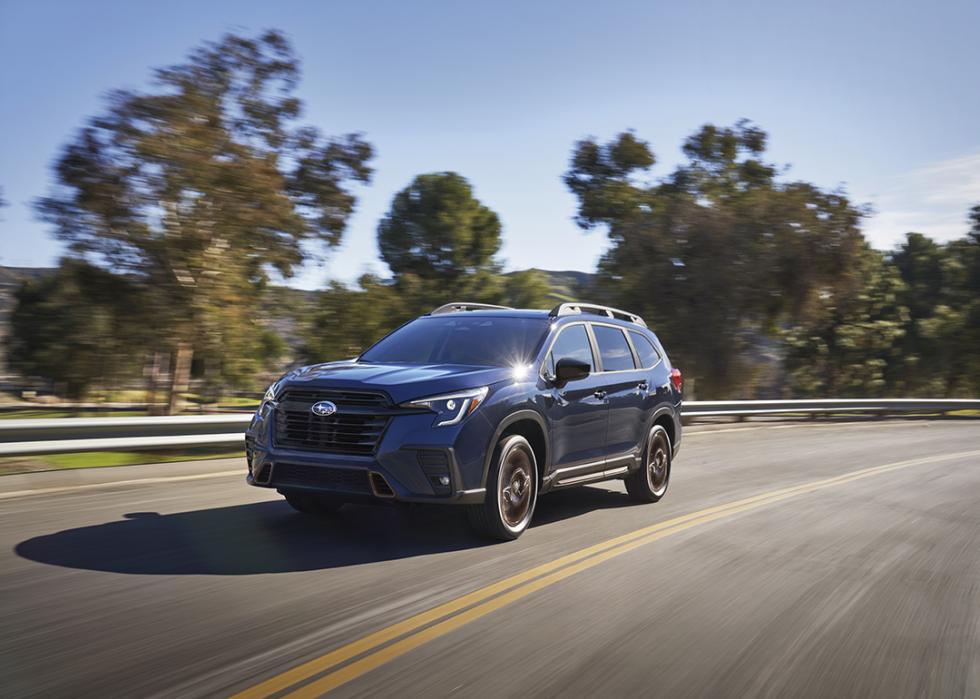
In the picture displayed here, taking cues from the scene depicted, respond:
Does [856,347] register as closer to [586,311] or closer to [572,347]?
[586,311]

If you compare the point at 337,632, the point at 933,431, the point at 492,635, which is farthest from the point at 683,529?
the point at 933,431

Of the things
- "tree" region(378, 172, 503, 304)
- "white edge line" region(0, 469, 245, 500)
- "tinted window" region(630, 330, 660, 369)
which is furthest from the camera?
"tree" region(378, 172, 503, 304)

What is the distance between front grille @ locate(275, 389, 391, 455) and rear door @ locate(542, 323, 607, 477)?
1604mm

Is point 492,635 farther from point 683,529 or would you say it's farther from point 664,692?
point 683,529

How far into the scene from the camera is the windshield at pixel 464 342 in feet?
24.8

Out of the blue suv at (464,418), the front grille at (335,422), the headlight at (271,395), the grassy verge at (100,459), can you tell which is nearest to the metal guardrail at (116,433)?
the grassy verge at (100,459)

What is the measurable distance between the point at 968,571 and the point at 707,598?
8.35 ft

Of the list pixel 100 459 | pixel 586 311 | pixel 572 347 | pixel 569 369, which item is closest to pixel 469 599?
pixel 569 369

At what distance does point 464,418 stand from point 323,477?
1048 mm

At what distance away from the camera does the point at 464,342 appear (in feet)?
25.7

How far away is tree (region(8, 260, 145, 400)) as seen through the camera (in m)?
18.0

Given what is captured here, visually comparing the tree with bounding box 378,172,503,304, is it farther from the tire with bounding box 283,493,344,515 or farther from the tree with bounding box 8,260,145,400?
the tire with bounding box 283,493,344,515

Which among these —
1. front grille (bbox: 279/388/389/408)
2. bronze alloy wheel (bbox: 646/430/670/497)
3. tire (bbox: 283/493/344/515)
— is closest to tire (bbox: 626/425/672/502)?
bronze alloy wheel (bbox: 646/430/670/497)

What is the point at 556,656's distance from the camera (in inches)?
172
